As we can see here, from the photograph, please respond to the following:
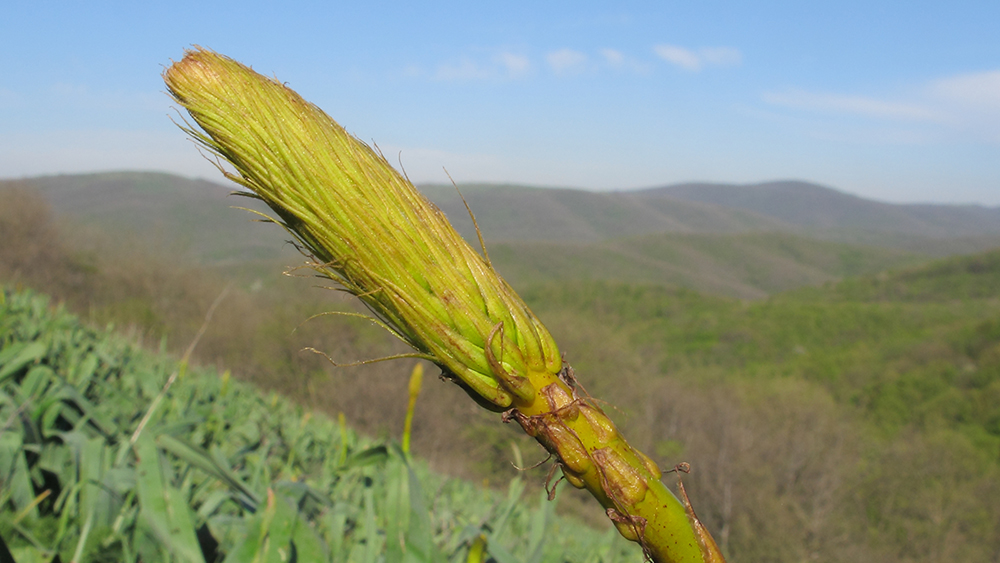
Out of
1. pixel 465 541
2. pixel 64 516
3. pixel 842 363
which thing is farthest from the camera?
pixel 842 363

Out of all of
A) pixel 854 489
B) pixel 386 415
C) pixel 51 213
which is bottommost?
pixel 854 489

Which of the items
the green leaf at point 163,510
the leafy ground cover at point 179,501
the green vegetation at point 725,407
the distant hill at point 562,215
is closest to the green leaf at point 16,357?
the leafy ground cover at point 179,501

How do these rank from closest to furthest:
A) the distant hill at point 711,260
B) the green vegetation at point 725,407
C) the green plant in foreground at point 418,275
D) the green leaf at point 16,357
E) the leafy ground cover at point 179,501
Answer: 1. the green plant in foreground at point 418,275
2. the leafy ground cover at point 179,501
3. the green leaf at point 16,357
4. the green vegetation at point 725,407
5. the distant hill at point 711,260

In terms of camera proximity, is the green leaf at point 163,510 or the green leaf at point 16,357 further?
the green leaf at point 16,357

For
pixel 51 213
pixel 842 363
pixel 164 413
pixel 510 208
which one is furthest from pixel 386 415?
pixel 510 208

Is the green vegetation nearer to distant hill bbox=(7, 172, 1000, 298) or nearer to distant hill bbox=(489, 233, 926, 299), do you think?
distant hill bbox=(7, 172, 1000, 298)

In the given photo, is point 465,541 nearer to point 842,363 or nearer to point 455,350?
point 455,350

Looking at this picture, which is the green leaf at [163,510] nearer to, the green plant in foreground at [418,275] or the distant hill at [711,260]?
the green plant in foreground at [418,275]

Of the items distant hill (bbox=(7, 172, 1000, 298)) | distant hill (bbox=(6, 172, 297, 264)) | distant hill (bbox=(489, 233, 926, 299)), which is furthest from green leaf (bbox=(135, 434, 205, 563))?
distant hill (bbox=(6, 172, 297, 264))
